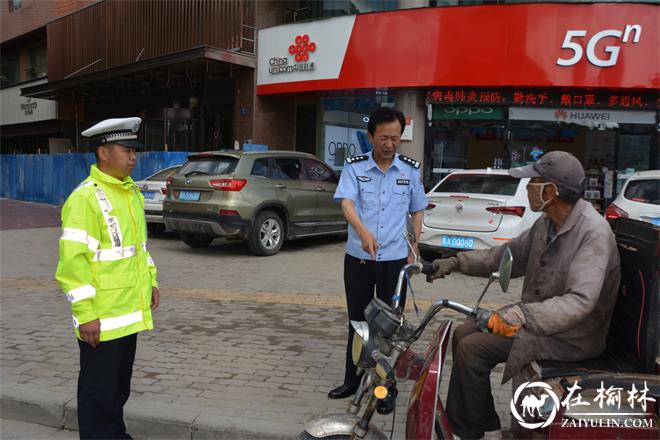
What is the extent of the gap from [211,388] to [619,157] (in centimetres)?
1268

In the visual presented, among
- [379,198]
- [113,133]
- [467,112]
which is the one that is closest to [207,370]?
[379,198]

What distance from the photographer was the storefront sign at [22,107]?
80.8 ft

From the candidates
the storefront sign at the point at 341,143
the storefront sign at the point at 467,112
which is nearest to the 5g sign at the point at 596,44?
the storefront sign at the point at 467,112

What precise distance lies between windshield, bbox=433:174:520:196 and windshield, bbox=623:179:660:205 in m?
1.54

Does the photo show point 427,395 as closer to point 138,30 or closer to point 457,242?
point 457,242

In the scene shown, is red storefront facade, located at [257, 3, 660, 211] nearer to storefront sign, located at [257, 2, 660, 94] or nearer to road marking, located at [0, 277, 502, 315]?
storefront sign, located at [257, 2, 660, 94]

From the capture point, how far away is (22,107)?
1044 inches

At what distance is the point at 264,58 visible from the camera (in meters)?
15.3

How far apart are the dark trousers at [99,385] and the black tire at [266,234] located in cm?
620

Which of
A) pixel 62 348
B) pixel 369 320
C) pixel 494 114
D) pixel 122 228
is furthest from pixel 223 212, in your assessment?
pixel 494 114

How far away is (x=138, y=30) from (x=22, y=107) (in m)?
11.6

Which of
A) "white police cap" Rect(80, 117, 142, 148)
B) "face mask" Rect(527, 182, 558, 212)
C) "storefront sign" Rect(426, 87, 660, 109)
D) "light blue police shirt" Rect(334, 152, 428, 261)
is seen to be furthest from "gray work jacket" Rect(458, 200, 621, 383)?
"storefront sign" Rect(426, 87, 660, 109)

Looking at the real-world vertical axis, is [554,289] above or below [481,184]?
below

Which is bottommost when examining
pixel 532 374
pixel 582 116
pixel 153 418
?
pixel 153 418
